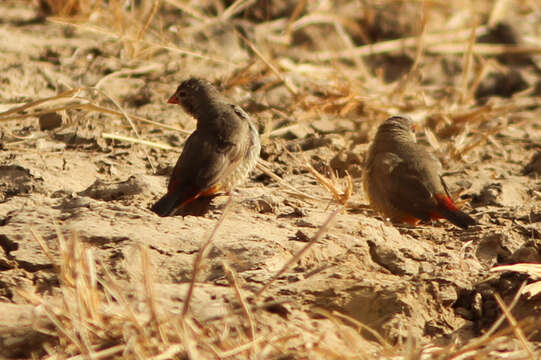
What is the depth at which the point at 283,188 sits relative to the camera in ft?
18.4

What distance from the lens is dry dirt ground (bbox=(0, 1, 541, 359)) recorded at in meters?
3.71

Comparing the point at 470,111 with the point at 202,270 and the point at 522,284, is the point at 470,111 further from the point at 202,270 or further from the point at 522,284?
the point at 202,270

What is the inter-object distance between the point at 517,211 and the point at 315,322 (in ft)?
7.20

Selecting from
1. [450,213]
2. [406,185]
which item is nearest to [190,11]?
[406,185]

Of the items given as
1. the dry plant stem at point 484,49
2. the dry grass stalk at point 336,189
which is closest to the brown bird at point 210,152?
the dry grass stalk at point 336,189

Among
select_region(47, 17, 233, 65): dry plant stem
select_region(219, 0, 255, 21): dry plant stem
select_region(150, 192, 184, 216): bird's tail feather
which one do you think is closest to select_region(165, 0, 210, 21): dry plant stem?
select_region(219, 0, 255, 21): dry plant stem

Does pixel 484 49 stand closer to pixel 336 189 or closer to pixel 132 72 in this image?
pixel 132 72

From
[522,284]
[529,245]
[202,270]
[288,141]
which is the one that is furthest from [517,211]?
[202,270]

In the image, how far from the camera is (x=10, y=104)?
611 cm

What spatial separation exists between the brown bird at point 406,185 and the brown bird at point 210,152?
79cm

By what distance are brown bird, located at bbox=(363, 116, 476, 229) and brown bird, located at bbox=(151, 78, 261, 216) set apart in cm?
79

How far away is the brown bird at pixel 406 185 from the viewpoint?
517 cm

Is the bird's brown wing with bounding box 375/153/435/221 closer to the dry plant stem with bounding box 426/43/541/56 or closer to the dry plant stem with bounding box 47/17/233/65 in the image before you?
the dry plant stem with bounding box 47/17/233/65

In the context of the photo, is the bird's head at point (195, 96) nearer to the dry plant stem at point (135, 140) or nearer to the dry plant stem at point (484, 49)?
the dry plant stem at point (135, 140)
